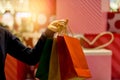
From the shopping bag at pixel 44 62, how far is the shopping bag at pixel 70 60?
2.4 inches

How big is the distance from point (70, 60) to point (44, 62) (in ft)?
0.51

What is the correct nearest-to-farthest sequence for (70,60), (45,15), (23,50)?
1. (70,60)
2. (23,50)
3. (45,15)

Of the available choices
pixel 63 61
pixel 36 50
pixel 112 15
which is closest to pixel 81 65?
pixel 63 61

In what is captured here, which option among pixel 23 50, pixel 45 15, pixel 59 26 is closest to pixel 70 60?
pixel 59 26

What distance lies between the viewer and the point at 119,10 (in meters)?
2.14

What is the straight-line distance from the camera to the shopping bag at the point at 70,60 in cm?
110

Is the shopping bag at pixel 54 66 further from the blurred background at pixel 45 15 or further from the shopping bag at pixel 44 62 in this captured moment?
the blurred background at pixel 45 15

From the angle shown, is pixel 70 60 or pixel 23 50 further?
pixel 23 50

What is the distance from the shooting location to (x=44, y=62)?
119cm

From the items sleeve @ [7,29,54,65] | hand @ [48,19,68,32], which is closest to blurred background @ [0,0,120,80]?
sleeve @ [7,29,54,65]

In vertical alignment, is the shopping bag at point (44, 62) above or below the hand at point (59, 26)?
below

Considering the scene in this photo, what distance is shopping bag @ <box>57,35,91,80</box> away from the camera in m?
1.10

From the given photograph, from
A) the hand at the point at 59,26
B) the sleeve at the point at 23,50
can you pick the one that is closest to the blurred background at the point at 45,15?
the sleeve at the point at 23,50

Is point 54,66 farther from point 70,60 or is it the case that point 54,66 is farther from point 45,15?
point 45,15
